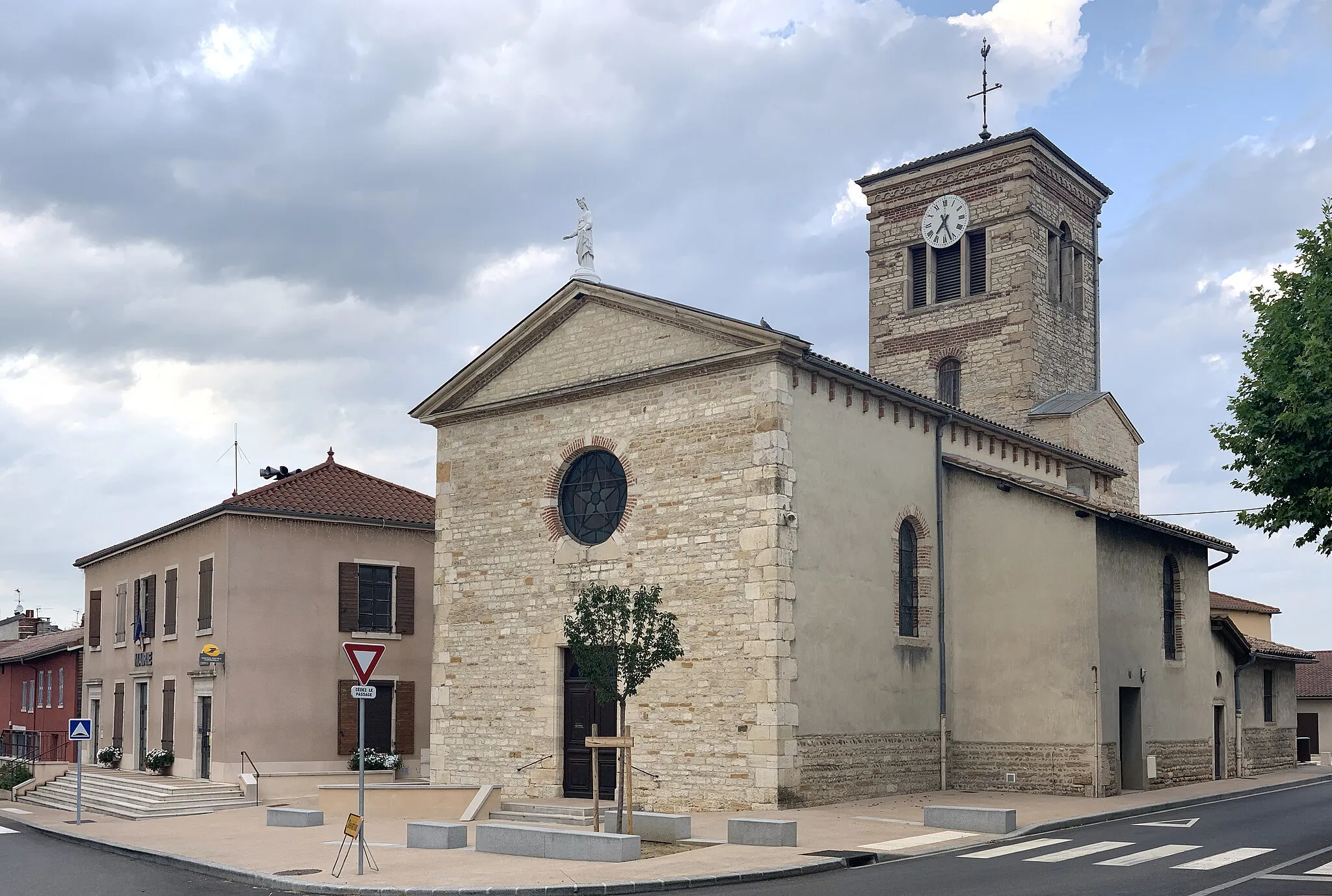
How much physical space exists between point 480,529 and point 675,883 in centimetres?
1257

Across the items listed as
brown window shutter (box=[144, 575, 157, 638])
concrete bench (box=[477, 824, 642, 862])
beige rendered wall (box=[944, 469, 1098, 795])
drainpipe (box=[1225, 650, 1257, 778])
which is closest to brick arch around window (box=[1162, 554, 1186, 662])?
drainpipe (box=[1225, 650, 1257, 778])

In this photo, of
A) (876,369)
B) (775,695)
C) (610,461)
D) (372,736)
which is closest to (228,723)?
(372,736)

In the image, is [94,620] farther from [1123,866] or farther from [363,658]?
[1123,866]

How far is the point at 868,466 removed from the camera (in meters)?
22.6

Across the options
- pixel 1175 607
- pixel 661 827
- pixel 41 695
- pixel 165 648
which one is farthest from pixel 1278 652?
pixel 41 695

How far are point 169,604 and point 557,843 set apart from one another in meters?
18.0

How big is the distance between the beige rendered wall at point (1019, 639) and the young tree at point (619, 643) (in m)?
8.43

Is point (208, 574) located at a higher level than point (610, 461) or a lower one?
lower

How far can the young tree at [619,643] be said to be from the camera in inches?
670

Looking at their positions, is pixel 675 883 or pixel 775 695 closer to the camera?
pixel 675 883

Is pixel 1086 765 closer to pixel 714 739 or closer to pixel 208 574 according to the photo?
pixel 714 739

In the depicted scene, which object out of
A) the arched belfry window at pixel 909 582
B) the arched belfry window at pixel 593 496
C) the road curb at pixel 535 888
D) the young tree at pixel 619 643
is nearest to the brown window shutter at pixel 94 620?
the arched belfry window at pixel 593 496

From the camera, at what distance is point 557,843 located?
15.0 m

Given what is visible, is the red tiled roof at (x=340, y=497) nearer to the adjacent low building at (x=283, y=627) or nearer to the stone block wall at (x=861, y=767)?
the adjacent low building at (x=283, y=627)
